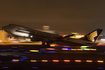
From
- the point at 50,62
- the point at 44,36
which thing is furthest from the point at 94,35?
the point at 50,62

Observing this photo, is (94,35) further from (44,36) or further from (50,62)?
(50,62)

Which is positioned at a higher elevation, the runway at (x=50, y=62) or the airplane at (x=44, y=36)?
the airplane at (x=44, y=36)

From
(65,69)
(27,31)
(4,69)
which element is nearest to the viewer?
(4,69)

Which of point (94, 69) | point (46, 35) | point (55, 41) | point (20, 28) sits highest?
point (20, 28)

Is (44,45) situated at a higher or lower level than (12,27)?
lower

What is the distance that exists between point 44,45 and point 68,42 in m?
6.23

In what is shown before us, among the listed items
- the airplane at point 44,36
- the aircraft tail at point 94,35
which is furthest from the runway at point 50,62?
the aircraft tail at point 94,35

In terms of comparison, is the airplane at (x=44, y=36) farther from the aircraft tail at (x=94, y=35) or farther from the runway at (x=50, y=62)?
the runway at (x=50, y=62)

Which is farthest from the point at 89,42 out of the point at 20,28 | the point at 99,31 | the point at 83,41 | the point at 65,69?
the point at 65,69

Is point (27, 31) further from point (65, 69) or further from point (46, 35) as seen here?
point (65, 69)

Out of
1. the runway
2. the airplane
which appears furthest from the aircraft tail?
the runway

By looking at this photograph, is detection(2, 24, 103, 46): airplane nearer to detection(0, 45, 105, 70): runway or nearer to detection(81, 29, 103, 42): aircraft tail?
detection(81, 29, 103, 42): aircraft tail

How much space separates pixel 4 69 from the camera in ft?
23.6

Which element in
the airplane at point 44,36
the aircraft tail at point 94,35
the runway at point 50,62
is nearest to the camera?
the runway at point 50,62
